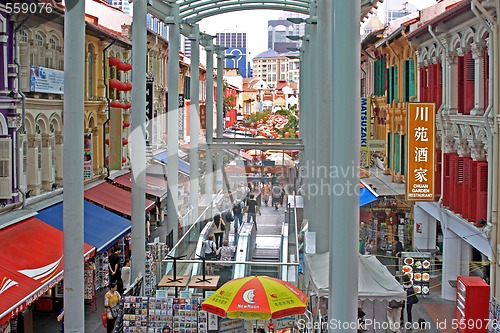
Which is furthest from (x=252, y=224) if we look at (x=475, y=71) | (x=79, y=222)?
(x=79, y=222)

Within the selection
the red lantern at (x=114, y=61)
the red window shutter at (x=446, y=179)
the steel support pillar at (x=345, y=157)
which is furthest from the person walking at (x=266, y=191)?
the steel support pillar at (x=345, y=157)

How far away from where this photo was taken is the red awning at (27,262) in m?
11.7

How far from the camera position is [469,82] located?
17.3 meters

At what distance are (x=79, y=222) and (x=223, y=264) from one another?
4.62m

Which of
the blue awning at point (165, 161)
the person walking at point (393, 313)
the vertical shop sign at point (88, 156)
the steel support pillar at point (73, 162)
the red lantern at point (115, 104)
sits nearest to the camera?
the steel support pillar at point (73, 162)

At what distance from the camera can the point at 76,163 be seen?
416 inches

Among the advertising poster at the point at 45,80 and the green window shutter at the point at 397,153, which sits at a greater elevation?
the advertising poster at the point at 45,80

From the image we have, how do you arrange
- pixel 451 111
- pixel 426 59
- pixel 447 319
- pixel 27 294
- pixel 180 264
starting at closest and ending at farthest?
pixel 27 294 → pixel 180 264 → pixel 447 319 → pixel 451 111 → pixel 426 59

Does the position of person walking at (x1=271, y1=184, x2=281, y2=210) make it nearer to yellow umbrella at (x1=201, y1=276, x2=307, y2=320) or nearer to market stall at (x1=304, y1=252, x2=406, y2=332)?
market stall at (x1=304, y1=252, x2=406, y2=332)

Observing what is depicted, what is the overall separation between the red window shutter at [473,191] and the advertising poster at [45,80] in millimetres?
9732

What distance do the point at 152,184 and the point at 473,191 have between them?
13753 millimetres

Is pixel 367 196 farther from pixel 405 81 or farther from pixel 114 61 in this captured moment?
pixel 114 61

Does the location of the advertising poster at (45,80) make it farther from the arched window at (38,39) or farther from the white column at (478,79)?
the white column at (478,79)

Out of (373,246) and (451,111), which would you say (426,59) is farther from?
(373,246)
